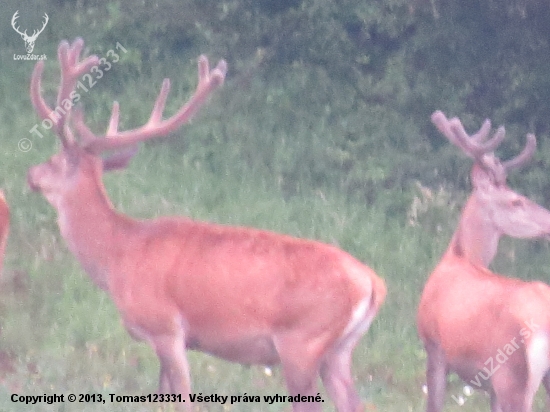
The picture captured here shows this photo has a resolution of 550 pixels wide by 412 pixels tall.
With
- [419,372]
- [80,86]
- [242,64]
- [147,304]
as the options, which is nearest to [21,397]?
[147,304]

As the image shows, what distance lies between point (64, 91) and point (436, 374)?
2361 mm

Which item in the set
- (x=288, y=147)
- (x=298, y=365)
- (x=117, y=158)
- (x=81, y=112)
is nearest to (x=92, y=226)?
(x=117, y=158)

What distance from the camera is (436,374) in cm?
540

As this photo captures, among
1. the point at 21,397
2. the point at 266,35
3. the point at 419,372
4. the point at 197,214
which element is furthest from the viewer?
the point at 266,35

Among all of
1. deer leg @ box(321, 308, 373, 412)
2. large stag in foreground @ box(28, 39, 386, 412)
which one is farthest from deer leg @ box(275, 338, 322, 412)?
deer leg @ box(321, 308, 373, 412)

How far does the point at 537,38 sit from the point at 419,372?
180 inches

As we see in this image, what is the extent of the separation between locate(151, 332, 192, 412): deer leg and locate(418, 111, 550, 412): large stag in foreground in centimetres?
124

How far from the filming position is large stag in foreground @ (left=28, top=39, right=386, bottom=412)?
4.94 metres

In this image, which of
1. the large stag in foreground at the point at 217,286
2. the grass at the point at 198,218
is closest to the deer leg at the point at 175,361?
the large stag in foreground at the point at 217,286

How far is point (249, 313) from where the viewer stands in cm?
504

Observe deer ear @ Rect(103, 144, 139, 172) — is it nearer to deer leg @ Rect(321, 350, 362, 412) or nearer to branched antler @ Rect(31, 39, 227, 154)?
branched antler @ Rect(31, 39, 227, 154)

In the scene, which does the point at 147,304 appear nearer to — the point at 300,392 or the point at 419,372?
the point at 300,392

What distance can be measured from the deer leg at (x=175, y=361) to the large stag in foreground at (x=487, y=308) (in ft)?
4.05

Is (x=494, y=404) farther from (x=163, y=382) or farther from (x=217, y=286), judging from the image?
(x=163, y=382)
